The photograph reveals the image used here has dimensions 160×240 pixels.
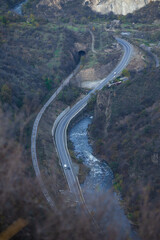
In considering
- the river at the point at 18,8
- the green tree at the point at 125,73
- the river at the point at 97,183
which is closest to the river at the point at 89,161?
the river at the point at 97,183

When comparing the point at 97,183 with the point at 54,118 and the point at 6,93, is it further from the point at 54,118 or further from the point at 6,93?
the point at 6,93

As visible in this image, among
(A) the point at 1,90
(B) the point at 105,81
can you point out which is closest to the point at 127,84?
(B) the point at 105,81

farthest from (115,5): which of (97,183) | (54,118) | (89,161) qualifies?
(97,183)

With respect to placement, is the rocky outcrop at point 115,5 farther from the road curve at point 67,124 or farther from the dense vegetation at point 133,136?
the dense vegetation at point 133,136

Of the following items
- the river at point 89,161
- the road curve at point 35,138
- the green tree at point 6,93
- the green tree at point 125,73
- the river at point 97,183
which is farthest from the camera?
the green tree at point 125,73

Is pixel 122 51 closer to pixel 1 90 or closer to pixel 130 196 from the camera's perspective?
pixel 1 90

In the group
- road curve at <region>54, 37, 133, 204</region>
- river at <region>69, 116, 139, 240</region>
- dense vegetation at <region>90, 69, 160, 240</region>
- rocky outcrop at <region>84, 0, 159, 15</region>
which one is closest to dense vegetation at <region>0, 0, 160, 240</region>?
dense vegetation at <region>90, 69, 160, 240</region>
